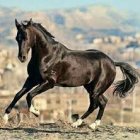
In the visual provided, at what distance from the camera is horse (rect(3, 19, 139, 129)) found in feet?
42.8

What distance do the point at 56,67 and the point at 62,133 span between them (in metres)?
1.31

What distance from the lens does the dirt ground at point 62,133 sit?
41.6 feet

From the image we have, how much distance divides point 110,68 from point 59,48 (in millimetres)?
1310

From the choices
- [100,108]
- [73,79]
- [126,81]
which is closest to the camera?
[73,79]

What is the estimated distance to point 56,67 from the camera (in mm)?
13383

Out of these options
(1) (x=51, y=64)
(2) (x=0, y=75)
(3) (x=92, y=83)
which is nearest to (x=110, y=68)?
(3) (x=92, y=83)

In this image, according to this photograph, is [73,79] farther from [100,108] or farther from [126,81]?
[126,81]

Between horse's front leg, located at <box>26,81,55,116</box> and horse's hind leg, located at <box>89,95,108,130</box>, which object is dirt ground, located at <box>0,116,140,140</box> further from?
horse's front leg, located at <box>26,81,55,116</box>

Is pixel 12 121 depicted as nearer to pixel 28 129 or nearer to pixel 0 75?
pixel 28 129

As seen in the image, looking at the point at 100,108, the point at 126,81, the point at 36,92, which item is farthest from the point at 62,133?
the point at 126,81

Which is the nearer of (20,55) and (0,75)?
(20,55)

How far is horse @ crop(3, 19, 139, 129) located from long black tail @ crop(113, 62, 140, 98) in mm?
641

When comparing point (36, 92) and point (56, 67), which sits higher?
point (56, 67)

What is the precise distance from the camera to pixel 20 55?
1291 cm
